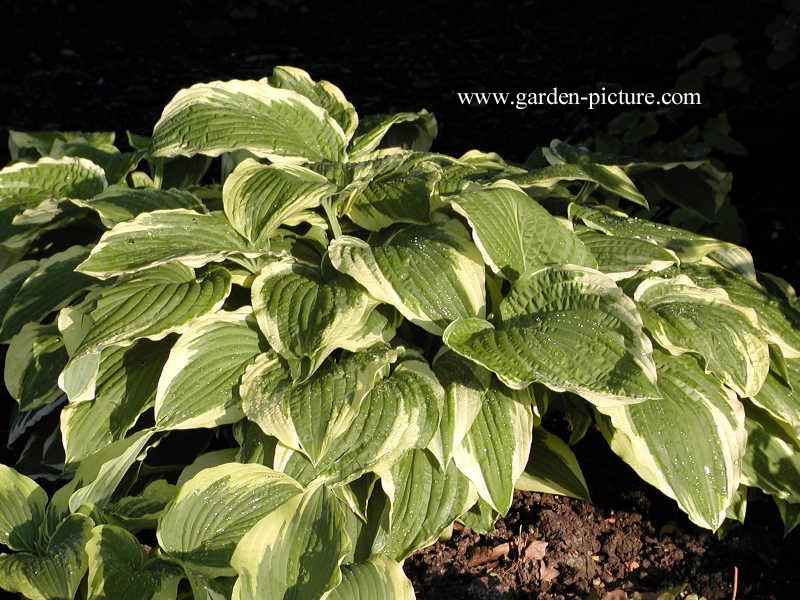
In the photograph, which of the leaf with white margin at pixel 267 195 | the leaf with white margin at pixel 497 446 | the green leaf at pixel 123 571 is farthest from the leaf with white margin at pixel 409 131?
the green leaf at pixel 123 571

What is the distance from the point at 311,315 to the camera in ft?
5.99

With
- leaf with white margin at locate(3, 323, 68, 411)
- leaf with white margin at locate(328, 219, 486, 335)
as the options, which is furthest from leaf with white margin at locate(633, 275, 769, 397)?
leaf with white margin at locate(3, 323, 68, 411)

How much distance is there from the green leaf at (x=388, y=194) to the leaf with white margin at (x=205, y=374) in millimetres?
361

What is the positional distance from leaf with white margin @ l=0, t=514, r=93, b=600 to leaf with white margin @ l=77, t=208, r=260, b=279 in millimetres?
482

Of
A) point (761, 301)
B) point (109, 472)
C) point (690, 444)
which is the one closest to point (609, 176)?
point (761, 301)

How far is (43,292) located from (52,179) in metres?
0.41

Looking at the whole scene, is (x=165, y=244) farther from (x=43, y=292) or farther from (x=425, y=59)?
(x=425, y=59)

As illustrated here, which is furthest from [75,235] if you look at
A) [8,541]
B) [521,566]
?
[521,566]

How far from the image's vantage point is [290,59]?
4.88 m

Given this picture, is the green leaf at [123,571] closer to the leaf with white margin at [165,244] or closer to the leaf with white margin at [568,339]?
the leaf with white margin at [165,244]

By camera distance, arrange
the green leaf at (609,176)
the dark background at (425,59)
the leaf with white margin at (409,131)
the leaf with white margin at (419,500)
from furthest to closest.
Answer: the dark background at (425,59) < the leaf with white margin at (409,131) < the green leaf at (609,176) < the leaf with white margin at (419,500)

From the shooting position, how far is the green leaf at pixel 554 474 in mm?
2158

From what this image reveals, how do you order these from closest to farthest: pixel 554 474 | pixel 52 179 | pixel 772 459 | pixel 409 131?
pixel 772 459
pixel 554 474
pixel 52 179
pixel 409 131

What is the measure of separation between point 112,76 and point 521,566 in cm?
364
